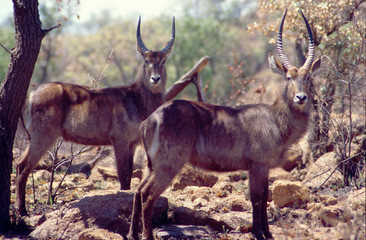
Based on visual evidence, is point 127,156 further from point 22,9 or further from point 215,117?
point 22,9

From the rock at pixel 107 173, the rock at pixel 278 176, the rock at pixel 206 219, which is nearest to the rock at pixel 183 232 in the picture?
the rock at pixel 206 219

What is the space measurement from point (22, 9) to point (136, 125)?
2516 millimetres

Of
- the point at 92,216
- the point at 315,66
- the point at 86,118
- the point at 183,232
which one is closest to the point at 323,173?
the point at 315,66

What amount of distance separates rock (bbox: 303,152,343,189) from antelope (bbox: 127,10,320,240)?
72.5 inches

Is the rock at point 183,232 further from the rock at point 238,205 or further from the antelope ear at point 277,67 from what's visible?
the antelope ear at point 277,67

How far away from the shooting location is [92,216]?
5617mm

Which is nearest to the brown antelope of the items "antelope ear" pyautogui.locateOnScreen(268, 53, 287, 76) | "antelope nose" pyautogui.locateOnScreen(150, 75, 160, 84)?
"antelope nose" pyautogui.locateOnScreen(150, 75, 160, 84)

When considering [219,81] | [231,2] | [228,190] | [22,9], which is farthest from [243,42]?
[22,9]

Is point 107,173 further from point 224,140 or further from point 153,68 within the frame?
point 224,140

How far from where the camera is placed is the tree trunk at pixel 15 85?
5.68 m

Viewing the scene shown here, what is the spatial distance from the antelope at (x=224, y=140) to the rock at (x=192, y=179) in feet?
7.41

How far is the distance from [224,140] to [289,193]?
1584mm

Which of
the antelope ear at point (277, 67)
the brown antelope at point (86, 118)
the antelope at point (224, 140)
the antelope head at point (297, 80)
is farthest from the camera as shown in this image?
the brown antelope at point (86, 118)

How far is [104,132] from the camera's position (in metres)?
7.07
